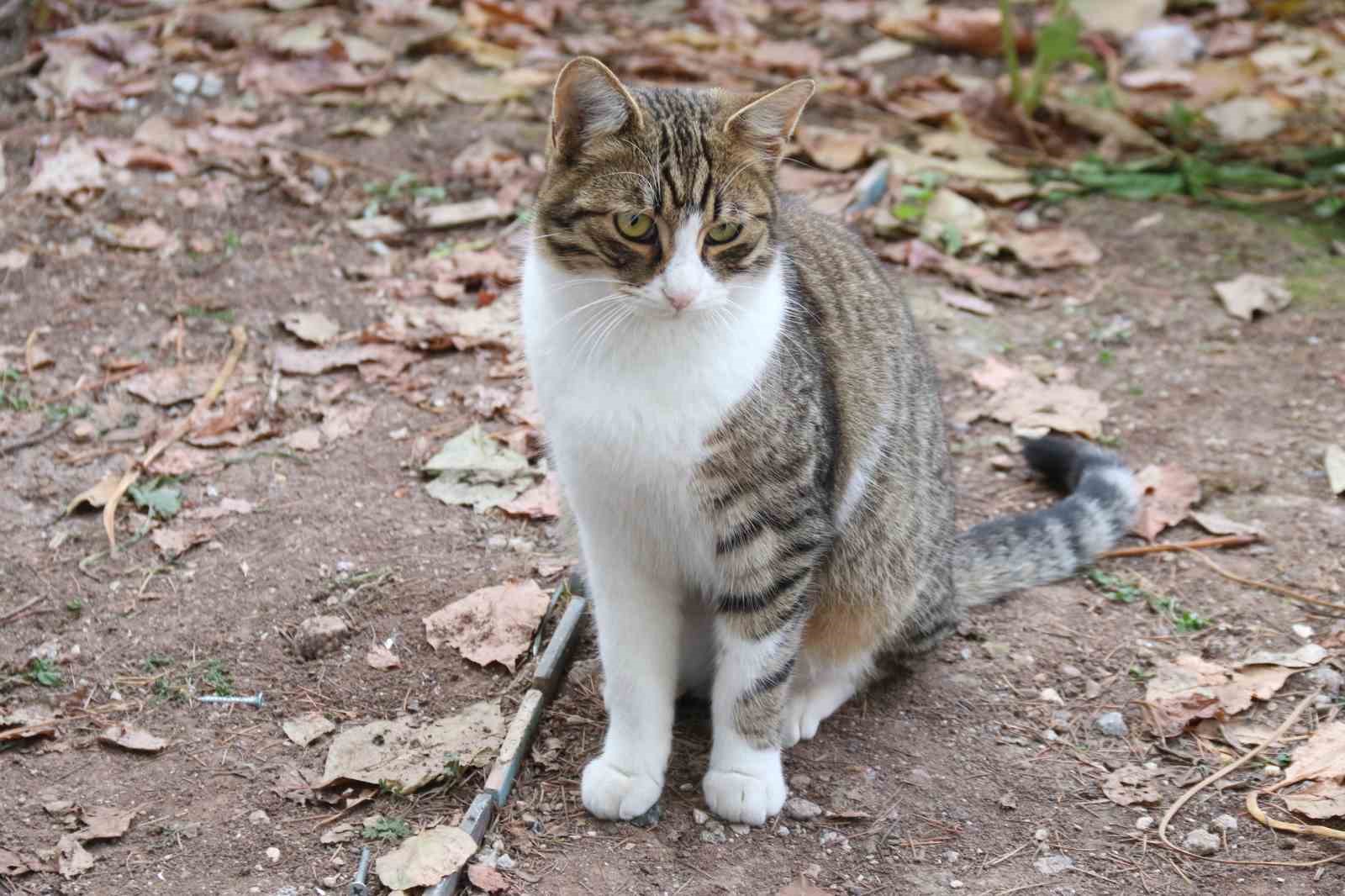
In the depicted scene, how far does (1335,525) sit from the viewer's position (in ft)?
13.4

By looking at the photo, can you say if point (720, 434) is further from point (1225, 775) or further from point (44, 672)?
point (44, 672)

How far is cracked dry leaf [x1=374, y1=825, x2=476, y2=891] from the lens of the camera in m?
2.85

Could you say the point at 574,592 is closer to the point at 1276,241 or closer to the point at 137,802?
the point at 137,802

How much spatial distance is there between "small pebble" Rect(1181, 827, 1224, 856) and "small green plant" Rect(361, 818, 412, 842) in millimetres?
1787

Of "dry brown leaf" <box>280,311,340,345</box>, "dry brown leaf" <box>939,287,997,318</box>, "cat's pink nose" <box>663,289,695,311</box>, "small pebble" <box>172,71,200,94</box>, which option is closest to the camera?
"cat's pink nose" <box>663,289,695,311</box>

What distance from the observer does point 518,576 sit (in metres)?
3.88

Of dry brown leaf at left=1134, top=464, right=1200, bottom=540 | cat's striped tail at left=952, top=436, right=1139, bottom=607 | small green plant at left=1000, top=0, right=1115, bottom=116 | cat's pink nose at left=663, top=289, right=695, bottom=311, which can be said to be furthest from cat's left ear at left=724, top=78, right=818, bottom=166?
small green plant at left=1000, top=0, right=1115, bottom=116

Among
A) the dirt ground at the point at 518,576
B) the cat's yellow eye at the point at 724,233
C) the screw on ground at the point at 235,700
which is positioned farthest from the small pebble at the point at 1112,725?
the screw on ground at the point at 235,700

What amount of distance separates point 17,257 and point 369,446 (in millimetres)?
1894

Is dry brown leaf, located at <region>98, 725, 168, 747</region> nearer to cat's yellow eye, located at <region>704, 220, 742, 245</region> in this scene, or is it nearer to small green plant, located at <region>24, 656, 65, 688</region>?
small green plant, located at <region>24, 656, 65, 688</region>

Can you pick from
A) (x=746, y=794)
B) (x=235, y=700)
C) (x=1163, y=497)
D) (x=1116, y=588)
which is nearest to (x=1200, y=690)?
(x=1116, y=588)

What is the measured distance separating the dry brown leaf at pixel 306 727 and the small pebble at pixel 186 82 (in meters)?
4.08

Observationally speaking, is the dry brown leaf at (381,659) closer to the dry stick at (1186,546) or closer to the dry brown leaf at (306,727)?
the dry brown leaf at (306,727)

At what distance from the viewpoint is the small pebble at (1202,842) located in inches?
119
